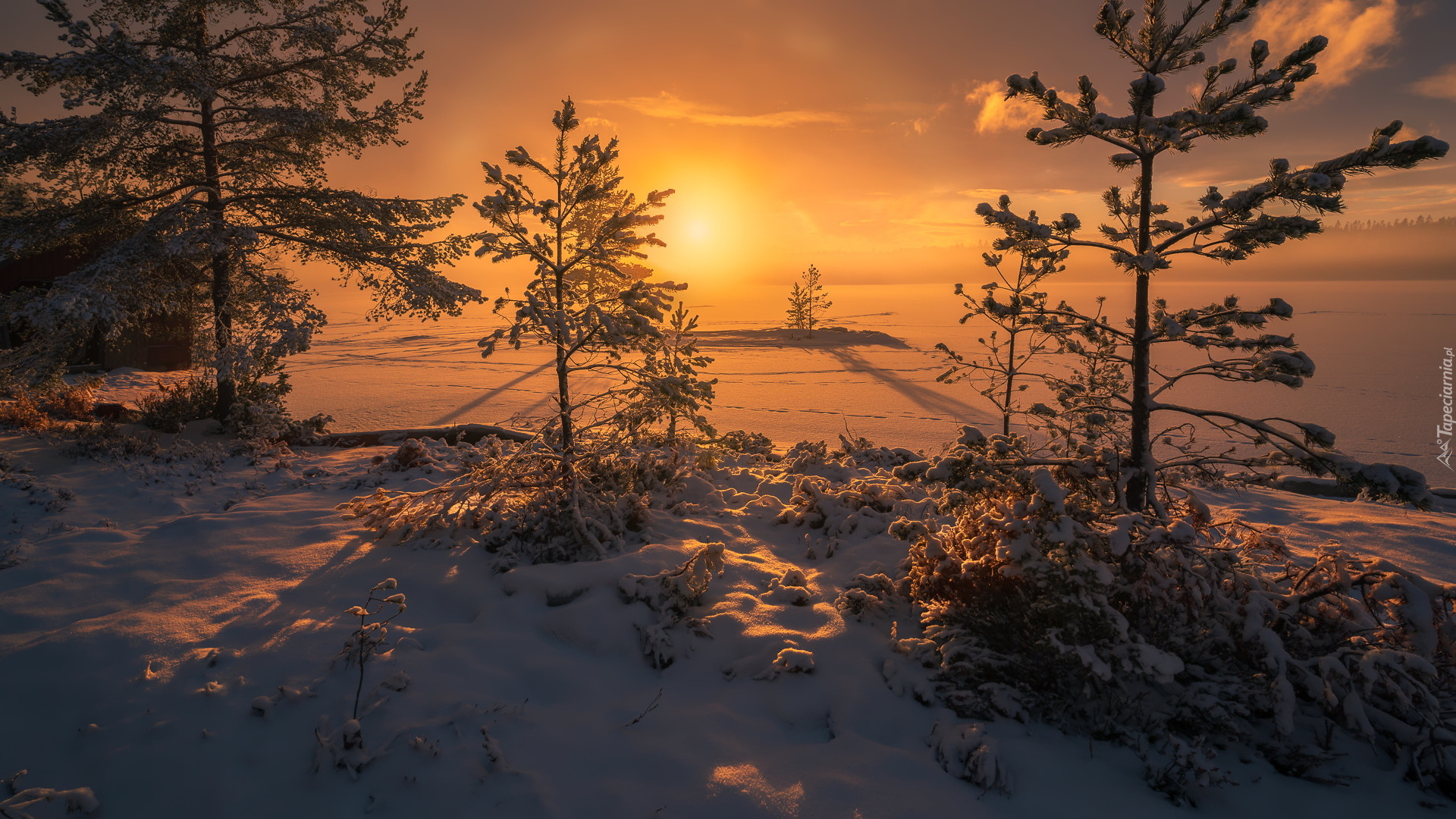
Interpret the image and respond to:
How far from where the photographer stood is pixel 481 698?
3447mm

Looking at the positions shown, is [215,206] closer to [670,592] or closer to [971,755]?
[670,592]

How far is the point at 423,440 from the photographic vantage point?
30.1ft

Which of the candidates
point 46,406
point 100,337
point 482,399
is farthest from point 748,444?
point 100,337

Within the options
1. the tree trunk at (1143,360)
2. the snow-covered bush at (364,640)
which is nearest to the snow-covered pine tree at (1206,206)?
the tree trunk at (1143,360)

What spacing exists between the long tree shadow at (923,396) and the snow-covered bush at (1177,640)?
43.2 ft

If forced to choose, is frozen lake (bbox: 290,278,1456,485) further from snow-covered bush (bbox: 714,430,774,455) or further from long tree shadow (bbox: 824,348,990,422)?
snow-covered bush (bbox: 714,430,774,455)

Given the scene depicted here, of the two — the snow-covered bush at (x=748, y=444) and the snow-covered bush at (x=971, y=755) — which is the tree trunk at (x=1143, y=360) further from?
the snow-covered bush at (x=748, y=444)

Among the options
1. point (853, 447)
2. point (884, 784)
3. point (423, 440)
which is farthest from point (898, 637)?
point (423, 440)

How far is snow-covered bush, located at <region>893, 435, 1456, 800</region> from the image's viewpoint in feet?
9.61

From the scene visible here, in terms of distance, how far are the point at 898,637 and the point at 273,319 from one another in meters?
10.1

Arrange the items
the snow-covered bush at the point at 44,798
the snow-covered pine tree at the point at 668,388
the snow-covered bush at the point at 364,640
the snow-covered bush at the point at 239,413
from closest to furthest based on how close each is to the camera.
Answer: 1. the snow-covered bush at the point at 44,798
2. the snow-covered bush at the point at 364,640
3. the snow-covered pine tree at the point at 668,388
4. the snow-covered bush at the point at 239,413

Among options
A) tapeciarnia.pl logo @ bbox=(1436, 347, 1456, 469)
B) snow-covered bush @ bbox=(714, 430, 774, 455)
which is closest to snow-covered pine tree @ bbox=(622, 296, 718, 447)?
snow-covered bush @ bbox=(714, 430, 774, 455)

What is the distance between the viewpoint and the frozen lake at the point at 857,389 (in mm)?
14688

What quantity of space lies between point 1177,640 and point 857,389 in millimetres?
18241
